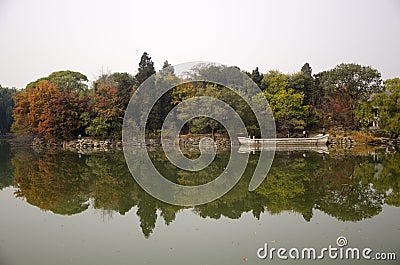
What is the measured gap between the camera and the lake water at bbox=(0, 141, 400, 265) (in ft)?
17.5

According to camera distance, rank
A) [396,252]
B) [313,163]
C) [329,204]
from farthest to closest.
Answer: [313,163] → [329,204] → [396,252]

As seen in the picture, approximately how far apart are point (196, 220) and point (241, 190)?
3.06 metres

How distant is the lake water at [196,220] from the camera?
17.5ft

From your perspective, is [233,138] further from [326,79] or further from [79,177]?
[79,177]

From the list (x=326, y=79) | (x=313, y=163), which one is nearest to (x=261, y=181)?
(x=313, y=163)

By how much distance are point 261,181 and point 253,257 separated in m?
6.20

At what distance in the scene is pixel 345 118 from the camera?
2828 centimetres

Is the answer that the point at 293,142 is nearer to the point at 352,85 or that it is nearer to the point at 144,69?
the point at 352,85

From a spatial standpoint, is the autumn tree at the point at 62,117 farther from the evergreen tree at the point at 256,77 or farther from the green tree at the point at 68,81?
the evergreen tree at the point at 256,77

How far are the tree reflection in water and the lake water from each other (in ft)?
0.08

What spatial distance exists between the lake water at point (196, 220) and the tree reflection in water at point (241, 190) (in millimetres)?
25

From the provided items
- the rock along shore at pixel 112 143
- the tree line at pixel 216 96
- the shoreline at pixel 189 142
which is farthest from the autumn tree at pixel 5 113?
the rock along shore at pixel 112 143

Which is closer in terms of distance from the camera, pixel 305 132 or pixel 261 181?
pixel 261 181

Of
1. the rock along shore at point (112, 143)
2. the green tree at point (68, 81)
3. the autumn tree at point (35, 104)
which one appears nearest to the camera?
the rock along shore at point (112, 143)
